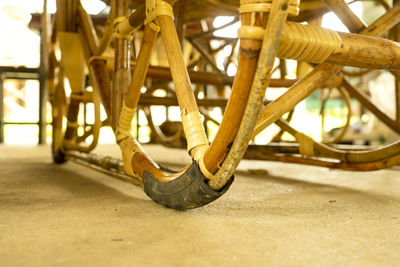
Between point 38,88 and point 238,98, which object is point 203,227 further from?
point 38,88

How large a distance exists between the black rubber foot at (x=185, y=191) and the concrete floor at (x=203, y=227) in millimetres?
30

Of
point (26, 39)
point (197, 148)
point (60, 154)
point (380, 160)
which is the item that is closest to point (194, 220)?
point (197, 148)

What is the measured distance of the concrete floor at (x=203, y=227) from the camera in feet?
1.98

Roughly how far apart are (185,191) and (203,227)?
0.30ft

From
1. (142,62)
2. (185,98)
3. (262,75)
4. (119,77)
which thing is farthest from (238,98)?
(119,77)

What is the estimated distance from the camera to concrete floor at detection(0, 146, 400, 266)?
23.7 inches

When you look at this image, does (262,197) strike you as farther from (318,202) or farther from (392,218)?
(392,218)

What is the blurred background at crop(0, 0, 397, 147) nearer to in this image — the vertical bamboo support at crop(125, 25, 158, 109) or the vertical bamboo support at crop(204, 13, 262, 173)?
the vertical bamboo support at crop(125, 25, 158, 109)

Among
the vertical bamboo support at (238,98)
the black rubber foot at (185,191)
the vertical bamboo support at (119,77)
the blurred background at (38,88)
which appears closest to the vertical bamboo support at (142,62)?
the vertical bamboo support at (119,77)

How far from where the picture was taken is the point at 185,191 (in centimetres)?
83

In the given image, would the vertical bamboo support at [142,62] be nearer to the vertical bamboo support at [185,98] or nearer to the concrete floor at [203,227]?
the vertical bamboo support at [185,98]

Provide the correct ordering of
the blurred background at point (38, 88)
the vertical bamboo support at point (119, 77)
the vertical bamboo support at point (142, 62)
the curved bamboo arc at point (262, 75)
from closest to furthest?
the curved bamboo arc at point (262, 75)
the vertical bamboo support at point (142, 62)
the vertical bamboo support at point (119, 77)
the blurred background at point (38, 88)

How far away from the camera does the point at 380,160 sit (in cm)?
121

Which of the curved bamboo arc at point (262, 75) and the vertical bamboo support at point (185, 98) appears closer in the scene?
the curved bamboo arc at point (262, 75)
